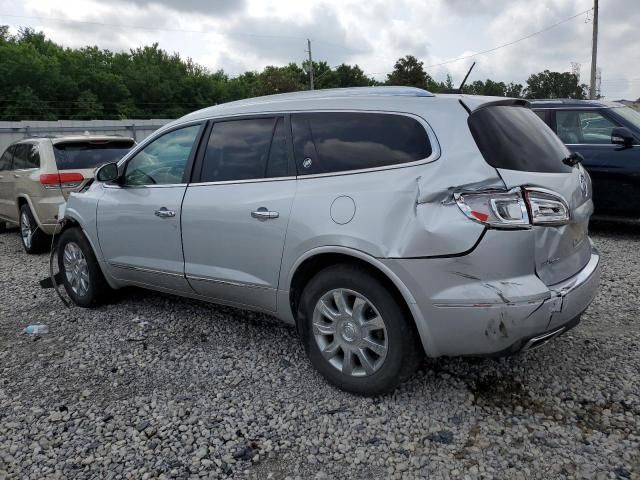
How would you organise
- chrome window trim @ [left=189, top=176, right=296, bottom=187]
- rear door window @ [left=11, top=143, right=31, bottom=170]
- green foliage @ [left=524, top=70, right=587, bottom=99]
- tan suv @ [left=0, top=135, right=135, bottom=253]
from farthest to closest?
green foliage @ [left=524, top=70, right=587, bottom=99], rear door window @ [left=11, top=143, right=31, bottom=170], tan suv @ [left=0, top=135, right=135, bottom=253], chrome window trim @ [left=189, top=176, right=296, bottom=187]

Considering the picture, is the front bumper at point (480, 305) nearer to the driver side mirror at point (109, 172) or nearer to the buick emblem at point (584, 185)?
the buick emblem at point (584, 185)

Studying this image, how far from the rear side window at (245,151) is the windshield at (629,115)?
5.56 meters

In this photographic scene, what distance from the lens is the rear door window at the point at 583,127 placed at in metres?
7.20

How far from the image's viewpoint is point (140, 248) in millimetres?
4293

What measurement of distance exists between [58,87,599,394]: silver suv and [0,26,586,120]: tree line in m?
A: 49.1

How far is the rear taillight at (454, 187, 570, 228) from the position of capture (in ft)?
8.73

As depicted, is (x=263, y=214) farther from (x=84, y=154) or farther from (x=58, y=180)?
(x=84, y=154)

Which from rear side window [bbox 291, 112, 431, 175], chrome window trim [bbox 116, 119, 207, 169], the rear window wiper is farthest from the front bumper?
chrome window trim [bbox 116, 119, 207, 169]

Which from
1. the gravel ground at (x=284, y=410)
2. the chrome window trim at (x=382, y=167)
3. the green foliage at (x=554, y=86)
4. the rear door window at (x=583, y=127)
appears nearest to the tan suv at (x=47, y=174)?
the gravel ground at (x=284, y=410)

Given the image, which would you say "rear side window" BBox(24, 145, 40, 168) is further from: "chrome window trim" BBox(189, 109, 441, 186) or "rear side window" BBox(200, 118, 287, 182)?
"chrome window trim" BBox(189, 109, 441, 186)

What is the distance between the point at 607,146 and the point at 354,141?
5.29m

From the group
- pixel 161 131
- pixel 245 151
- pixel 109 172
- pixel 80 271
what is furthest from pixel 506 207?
pixel 80 271

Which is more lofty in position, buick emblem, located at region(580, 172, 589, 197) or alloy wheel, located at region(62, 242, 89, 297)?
buick emblem, located at region(580, 172, 589, 197)

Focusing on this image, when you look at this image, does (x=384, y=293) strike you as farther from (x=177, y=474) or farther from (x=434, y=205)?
(x=177, y=474)
